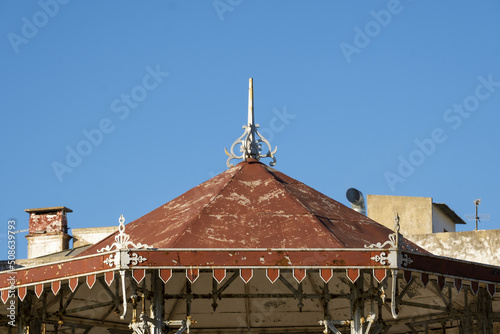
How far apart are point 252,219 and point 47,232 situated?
970 inches

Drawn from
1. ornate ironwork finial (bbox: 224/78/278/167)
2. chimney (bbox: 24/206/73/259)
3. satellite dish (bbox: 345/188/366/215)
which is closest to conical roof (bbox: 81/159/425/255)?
ornate ironwork finial (bbox: 224/78/278/167)

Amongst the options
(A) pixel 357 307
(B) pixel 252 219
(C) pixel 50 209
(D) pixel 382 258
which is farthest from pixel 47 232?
(D) pixel 382 258

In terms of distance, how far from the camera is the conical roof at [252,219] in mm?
24844

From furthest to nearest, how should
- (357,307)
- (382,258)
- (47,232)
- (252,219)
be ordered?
(47,232)
(252,219)
(357,307)
(382,258)

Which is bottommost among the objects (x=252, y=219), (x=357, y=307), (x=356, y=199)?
(x=357, y=307)

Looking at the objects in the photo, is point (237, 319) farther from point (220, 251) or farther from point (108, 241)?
point (220, 251)

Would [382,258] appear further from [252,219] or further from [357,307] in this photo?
[252,219]

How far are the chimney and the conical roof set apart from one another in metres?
20.5

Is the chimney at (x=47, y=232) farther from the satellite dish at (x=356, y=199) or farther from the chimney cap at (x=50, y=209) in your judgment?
the satellite dish at (x=356, y=199)

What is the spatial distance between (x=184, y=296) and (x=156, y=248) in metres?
3.70

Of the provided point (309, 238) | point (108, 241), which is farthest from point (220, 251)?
point (108, 241)

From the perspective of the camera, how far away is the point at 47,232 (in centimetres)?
4878

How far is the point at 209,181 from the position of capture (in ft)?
95.3

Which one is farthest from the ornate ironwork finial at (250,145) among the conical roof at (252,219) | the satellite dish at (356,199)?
the satellite dish at (356,199)
